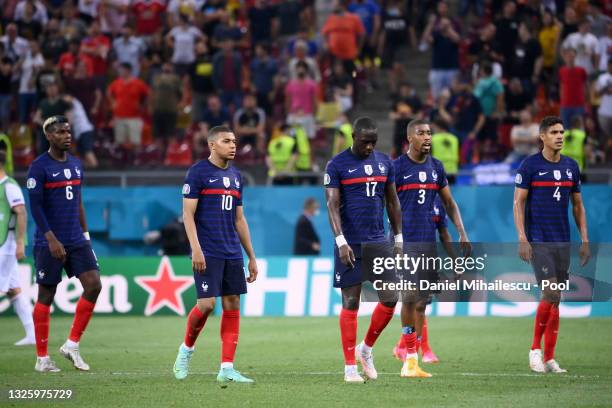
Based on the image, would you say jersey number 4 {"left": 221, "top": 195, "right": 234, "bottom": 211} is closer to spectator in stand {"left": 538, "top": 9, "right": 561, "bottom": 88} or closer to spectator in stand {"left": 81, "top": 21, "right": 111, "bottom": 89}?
spectator in stand {"left": 538, "top": 9, "right": 561, "bottom": 88}

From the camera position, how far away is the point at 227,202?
42.1 ft

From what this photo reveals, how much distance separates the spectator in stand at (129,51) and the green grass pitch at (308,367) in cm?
992

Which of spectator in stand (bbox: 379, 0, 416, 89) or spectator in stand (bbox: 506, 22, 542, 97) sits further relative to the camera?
spectator in stand (bbox: 379, 0, 416, 89)

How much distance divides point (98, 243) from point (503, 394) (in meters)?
14.8

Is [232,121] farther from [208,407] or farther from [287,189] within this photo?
[208,407]

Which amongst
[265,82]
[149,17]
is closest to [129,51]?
[149,17]

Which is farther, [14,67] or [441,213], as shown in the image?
[14,67]


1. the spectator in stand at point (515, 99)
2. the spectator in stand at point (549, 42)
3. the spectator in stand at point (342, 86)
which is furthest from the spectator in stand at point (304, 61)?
the spectator in stand at point (549, 42)

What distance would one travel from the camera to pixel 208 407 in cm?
1086

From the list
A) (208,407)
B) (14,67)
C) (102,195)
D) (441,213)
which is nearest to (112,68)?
(14,67)

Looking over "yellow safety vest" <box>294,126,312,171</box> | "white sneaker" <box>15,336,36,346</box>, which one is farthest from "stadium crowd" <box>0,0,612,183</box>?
"white sneaker" <box>15,336,36,346</box>

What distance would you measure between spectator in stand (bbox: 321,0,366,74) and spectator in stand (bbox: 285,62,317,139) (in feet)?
5.00

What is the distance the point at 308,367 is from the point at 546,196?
3.34m

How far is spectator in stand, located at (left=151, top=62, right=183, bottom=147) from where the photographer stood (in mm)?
28062
